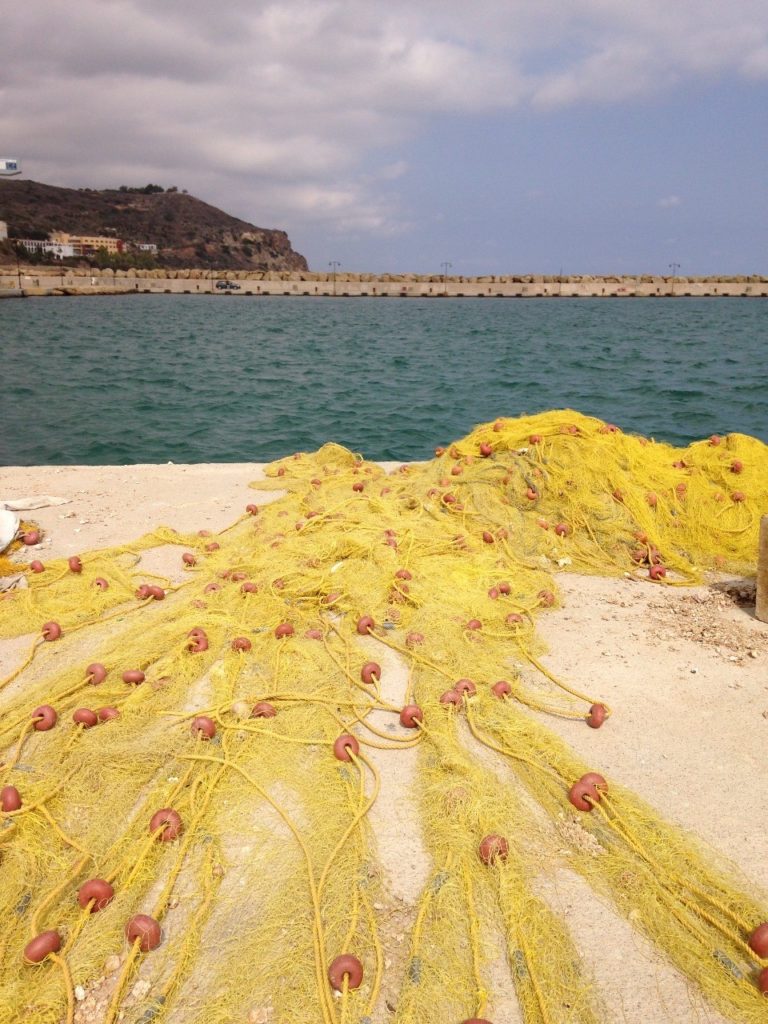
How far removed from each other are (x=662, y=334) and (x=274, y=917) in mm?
40643

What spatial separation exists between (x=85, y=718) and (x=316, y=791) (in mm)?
1242

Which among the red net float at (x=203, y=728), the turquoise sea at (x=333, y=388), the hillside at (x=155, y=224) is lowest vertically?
the turquoise sea at (x=333, y=388)

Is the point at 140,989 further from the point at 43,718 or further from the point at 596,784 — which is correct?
the point at 596,784

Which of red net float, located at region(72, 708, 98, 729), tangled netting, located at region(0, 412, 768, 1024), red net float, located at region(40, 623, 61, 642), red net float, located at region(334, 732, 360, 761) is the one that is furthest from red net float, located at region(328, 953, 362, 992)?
red net float, located at region(40, 623, 61, 642)

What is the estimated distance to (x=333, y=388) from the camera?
21.3 m

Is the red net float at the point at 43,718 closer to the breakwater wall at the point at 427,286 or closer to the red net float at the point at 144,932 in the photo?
the red net float at the point at 144,932

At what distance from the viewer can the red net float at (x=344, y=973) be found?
241 centimetres

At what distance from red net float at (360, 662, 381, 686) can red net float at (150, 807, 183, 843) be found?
141 cm

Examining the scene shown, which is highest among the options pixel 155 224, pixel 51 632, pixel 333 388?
pixel 155 224

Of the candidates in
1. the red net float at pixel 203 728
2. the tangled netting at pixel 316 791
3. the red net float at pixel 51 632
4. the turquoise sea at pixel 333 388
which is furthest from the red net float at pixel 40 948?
the turquoise sea at pixel 333 388

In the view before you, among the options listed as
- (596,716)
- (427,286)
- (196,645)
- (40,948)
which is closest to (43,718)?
(196,645)

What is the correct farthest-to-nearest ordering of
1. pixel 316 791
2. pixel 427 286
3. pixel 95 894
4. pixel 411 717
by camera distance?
pixel 427 286 → pixel 411 717 → pixel 316 791 → pixel 95 894

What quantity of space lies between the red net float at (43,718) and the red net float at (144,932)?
4.64ft

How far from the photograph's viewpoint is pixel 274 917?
267 cm
